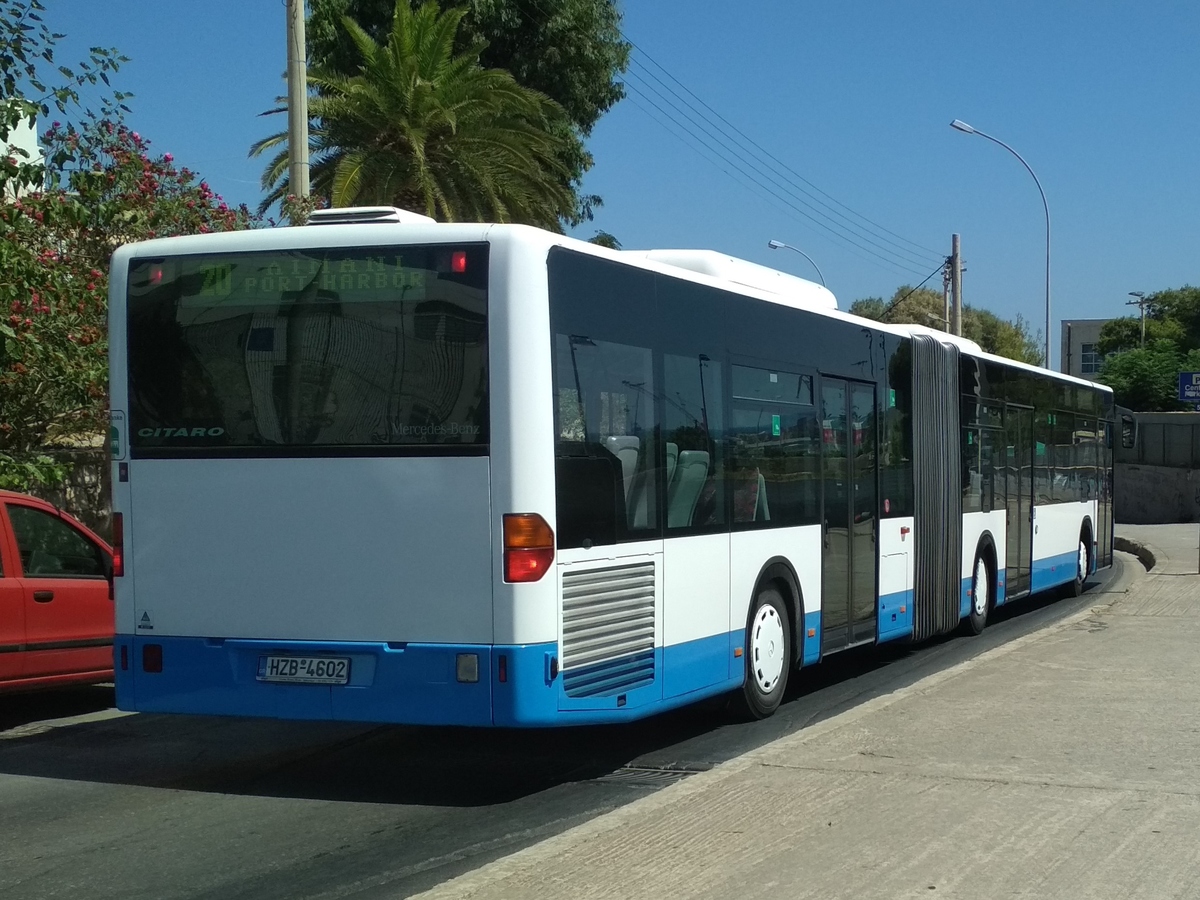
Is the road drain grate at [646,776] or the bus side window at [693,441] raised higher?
the bus side window at [693,441]

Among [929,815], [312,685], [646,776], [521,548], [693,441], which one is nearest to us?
[929,815]

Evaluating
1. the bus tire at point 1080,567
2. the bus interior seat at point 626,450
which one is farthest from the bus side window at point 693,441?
the bus tire at point 1080,567

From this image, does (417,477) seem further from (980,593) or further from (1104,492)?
(1104,492)

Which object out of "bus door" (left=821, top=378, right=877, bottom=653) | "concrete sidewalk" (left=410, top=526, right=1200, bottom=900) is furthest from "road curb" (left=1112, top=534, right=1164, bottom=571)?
"concrete sidewalk" (left=410, top=526, right=1200, bottom=900)

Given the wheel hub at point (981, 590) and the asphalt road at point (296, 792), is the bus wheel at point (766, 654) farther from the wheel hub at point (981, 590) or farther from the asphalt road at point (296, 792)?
the wheel hub at point (981, 590)

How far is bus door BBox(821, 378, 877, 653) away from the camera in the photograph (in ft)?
36.3

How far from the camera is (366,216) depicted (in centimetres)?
796

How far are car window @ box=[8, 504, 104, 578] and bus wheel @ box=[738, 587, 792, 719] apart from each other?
469 cm

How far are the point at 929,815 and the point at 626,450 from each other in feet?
8.55

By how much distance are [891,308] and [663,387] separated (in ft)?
271

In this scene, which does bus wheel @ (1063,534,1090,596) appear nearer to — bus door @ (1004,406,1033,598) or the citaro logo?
bus door @ (1004,406,1033,598)

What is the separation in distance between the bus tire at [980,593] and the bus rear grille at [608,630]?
26.4 ft

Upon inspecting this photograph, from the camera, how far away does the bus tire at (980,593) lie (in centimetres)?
1549

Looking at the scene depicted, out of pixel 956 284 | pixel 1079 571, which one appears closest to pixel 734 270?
pixel 1079 571
